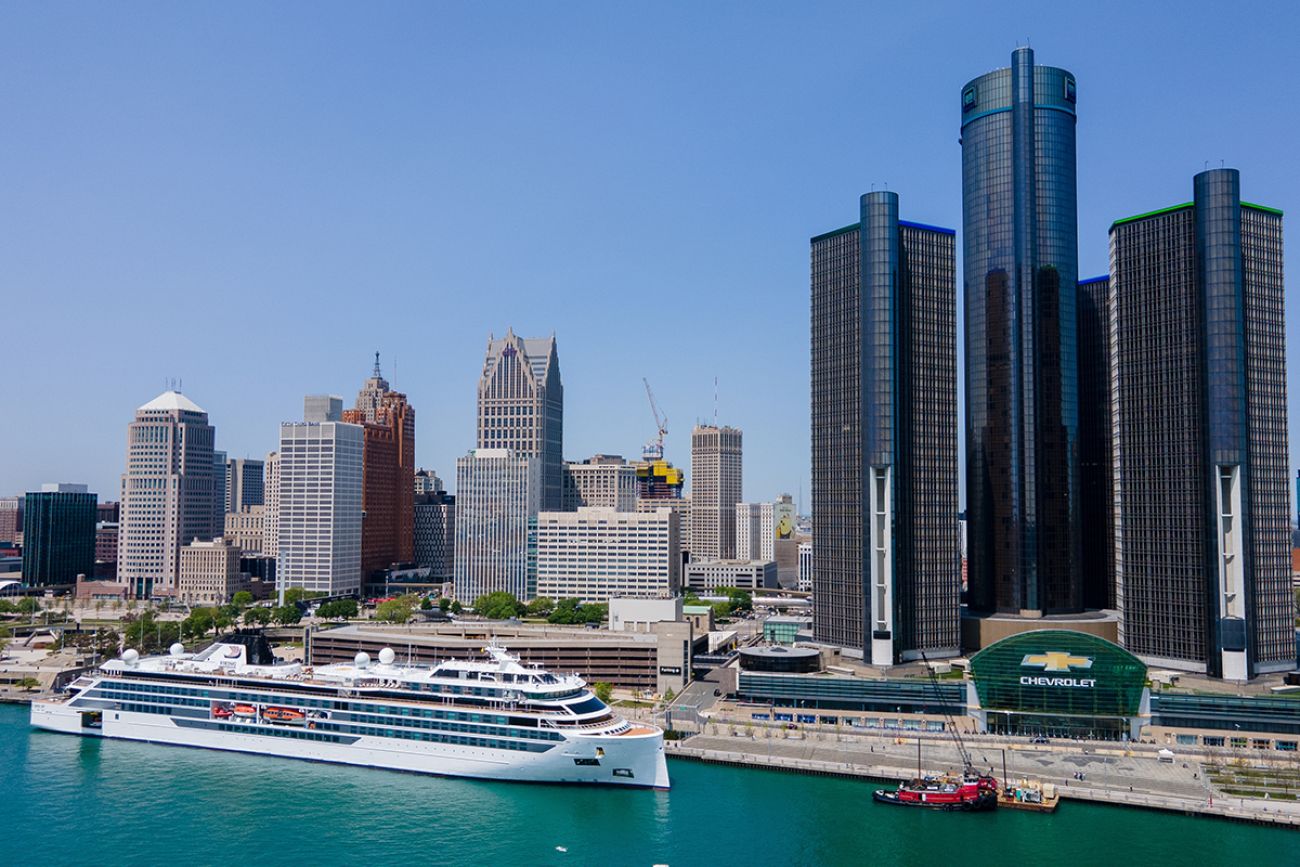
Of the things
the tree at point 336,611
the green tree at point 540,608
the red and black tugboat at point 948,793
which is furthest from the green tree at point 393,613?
the red and black tugboat at point 948,793

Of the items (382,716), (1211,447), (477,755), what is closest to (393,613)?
(382,716)

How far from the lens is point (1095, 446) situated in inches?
5733

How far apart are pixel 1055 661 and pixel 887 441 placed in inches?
1331

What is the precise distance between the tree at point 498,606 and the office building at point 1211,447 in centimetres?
10448

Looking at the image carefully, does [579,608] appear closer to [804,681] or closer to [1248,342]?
[804,681]

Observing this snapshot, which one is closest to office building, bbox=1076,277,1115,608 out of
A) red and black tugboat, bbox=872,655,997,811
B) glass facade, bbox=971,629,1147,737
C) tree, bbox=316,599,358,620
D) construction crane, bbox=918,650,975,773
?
construction crane, bbox=918,650,975,773

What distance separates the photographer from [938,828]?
7488 cm

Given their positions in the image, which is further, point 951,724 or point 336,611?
point 336,611

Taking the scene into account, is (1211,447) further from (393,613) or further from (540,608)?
(393,613)

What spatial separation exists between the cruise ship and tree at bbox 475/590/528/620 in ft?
277

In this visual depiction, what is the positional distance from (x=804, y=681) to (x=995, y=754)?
74.5 feet

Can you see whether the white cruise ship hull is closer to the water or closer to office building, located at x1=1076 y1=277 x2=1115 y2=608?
the water

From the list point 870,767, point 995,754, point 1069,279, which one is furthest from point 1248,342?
point 870,767

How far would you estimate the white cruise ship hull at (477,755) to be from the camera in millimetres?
82812
